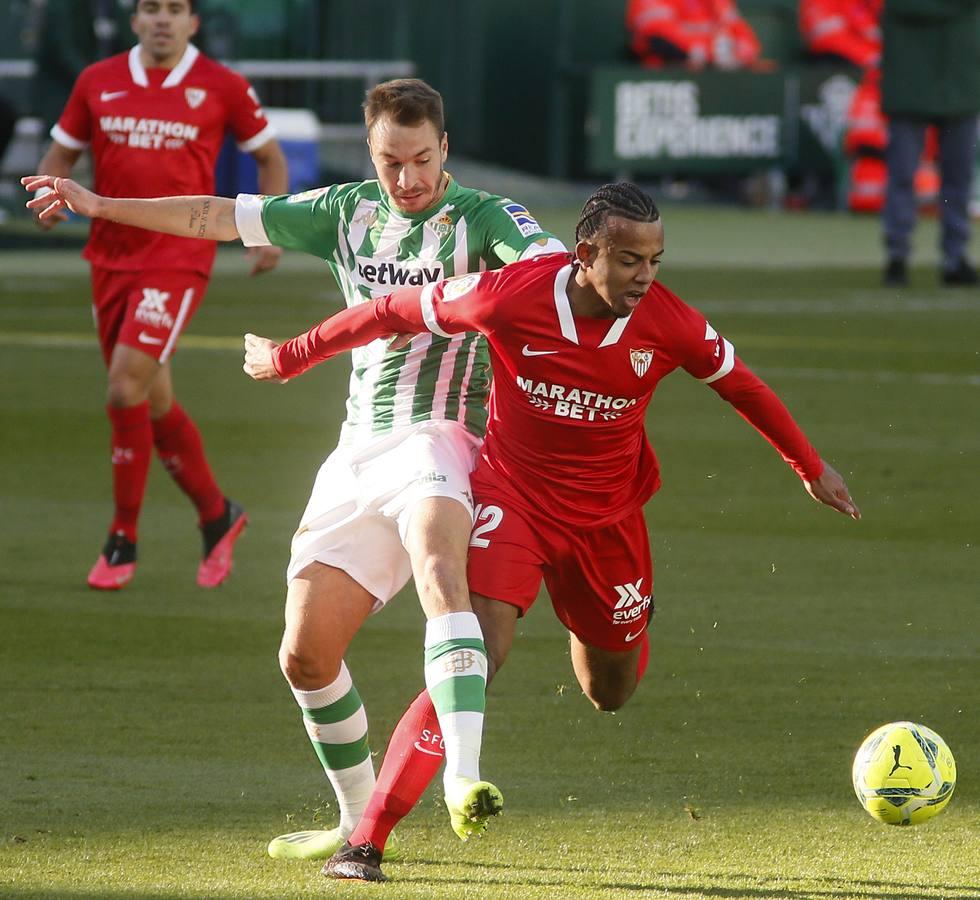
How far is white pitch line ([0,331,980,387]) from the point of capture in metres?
13.0

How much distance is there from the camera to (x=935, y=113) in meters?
18.1

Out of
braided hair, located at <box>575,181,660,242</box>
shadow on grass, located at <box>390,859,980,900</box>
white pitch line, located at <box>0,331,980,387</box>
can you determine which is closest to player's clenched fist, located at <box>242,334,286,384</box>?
braided hair, located at <box>575,181,660,242</box>

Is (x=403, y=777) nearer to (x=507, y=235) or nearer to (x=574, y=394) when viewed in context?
(x=574, y=394)

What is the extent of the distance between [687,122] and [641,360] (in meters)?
22.8

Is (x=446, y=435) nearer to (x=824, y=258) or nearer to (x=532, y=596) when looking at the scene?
(x=532, y=596)

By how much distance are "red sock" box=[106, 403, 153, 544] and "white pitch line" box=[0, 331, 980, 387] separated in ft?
19.0

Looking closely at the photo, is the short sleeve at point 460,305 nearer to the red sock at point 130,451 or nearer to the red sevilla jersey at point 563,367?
the red sevilla jersey at point 563,367

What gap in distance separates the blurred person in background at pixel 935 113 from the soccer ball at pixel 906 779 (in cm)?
1304

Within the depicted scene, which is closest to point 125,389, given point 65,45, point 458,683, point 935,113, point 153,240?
point 153,240

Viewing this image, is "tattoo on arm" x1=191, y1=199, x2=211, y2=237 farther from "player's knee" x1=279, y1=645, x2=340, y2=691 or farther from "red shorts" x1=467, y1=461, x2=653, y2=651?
"player's knee" x1=279, y1=645, x2=340, y2=691

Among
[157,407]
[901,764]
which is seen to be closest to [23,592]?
[157,407]

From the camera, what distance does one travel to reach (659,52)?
27.8 meters

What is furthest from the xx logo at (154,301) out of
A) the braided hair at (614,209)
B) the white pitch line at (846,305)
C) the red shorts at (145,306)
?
the white pitch line at (846,305)

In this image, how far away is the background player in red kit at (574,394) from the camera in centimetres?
486
